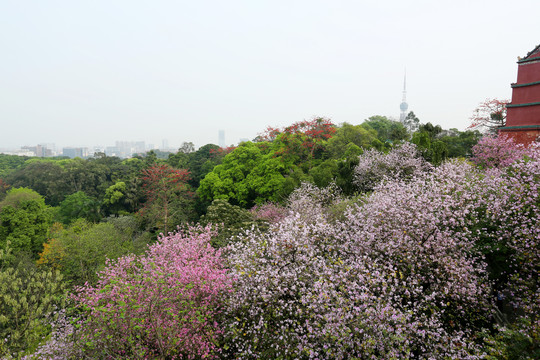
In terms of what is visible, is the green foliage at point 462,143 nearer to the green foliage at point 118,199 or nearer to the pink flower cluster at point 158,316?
the pink flower cluster at point 158,316

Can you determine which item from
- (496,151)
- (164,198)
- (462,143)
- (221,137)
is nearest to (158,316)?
(496,151)

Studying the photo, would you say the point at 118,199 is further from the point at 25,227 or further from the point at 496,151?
the point at 496,151

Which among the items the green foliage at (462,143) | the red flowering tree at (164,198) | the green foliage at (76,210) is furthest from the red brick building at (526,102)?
the green foliage at (76,210)

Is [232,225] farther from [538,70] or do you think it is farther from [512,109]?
[538,70]

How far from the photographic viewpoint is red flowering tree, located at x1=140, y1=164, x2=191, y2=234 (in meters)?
24.0

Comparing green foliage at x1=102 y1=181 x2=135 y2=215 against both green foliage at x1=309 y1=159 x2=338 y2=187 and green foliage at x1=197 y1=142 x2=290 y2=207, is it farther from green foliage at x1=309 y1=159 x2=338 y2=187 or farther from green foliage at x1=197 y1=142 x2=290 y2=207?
green foliage at x1=309 y1=159 x2=338 y2=187

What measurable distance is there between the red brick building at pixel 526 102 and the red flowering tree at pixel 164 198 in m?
23.3

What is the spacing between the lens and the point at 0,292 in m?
7.57

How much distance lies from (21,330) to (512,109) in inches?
852

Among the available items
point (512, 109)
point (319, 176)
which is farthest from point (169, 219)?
point (512, 109)

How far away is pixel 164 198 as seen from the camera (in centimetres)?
2430

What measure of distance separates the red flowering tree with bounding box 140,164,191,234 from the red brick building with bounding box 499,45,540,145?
23.3 meters

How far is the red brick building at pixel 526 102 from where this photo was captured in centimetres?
1399

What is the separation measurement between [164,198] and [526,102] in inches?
974
